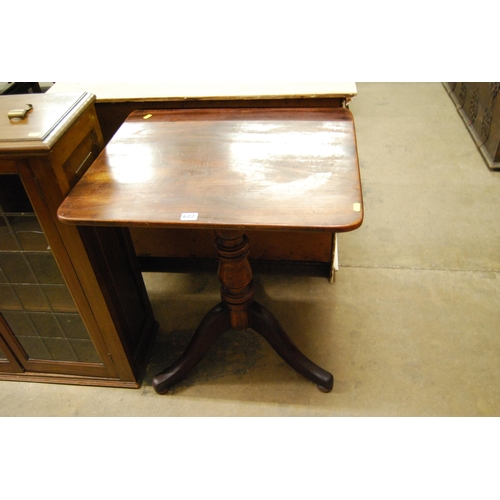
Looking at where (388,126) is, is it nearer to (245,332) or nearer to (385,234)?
(385,234)

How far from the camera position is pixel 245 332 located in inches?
73.9

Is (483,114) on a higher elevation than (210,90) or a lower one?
lower

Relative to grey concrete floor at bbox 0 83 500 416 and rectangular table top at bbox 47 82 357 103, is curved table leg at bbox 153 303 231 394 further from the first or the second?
rectangular table top at bbox 47 82 357 103

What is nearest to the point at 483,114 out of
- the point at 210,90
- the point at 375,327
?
the point at 375,327

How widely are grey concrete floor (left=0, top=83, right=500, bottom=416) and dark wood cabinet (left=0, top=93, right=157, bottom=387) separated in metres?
0.12

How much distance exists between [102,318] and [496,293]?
67.1 inches

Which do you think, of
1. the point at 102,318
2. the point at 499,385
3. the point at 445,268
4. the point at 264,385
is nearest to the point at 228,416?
the point at 264,385

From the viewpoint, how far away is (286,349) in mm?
1645

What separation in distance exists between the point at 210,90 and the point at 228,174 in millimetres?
620

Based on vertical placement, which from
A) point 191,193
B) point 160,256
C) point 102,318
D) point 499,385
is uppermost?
point 191,193

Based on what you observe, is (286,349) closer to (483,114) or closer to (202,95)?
(202,95)

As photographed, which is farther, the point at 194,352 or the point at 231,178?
the point at 194,352

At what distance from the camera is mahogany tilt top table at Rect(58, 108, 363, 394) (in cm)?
107

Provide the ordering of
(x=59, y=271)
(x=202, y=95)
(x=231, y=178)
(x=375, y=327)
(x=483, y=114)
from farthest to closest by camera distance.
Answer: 1. (x=483, y=114)
2. (x=375, y=327)
3. (x=202, y=95)
4. (x=59, y=271)
5. (x=231, y=178)
